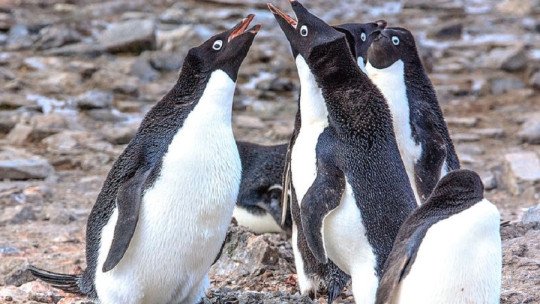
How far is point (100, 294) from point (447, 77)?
8.88 meters

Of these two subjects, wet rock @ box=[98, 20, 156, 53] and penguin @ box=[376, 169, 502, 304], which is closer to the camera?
penguin @ box=[376, 169, 502, 304]

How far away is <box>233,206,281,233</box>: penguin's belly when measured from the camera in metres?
6.50

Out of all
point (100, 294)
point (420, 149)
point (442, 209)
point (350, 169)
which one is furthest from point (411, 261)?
point (420, 149)

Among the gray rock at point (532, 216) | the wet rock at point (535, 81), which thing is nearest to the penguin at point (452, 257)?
the gray rock at point (532, 216)

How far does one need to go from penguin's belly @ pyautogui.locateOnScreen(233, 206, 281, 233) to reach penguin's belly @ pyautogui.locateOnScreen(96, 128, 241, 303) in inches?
82.7

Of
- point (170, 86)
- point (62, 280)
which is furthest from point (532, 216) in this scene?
point (170, 86)

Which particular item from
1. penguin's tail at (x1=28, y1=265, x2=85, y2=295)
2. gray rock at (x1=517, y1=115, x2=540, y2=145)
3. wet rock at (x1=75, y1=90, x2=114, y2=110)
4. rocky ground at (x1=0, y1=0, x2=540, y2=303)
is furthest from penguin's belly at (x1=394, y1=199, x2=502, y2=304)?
wet rock at (x1=75, y1=90, x2=114, y2=110)

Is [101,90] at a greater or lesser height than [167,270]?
lesser

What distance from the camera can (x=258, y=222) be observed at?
6.50 meters

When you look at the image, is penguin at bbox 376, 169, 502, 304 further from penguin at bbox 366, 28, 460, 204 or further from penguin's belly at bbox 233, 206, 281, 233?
penguin's belly at bbox 233, 206, 281, 233

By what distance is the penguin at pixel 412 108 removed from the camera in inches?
221

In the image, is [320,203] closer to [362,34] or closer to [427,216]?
[427,216]

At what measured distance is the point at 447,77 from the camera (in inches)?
501

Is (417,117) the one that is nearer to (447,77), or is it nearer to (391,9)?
(447,77)
